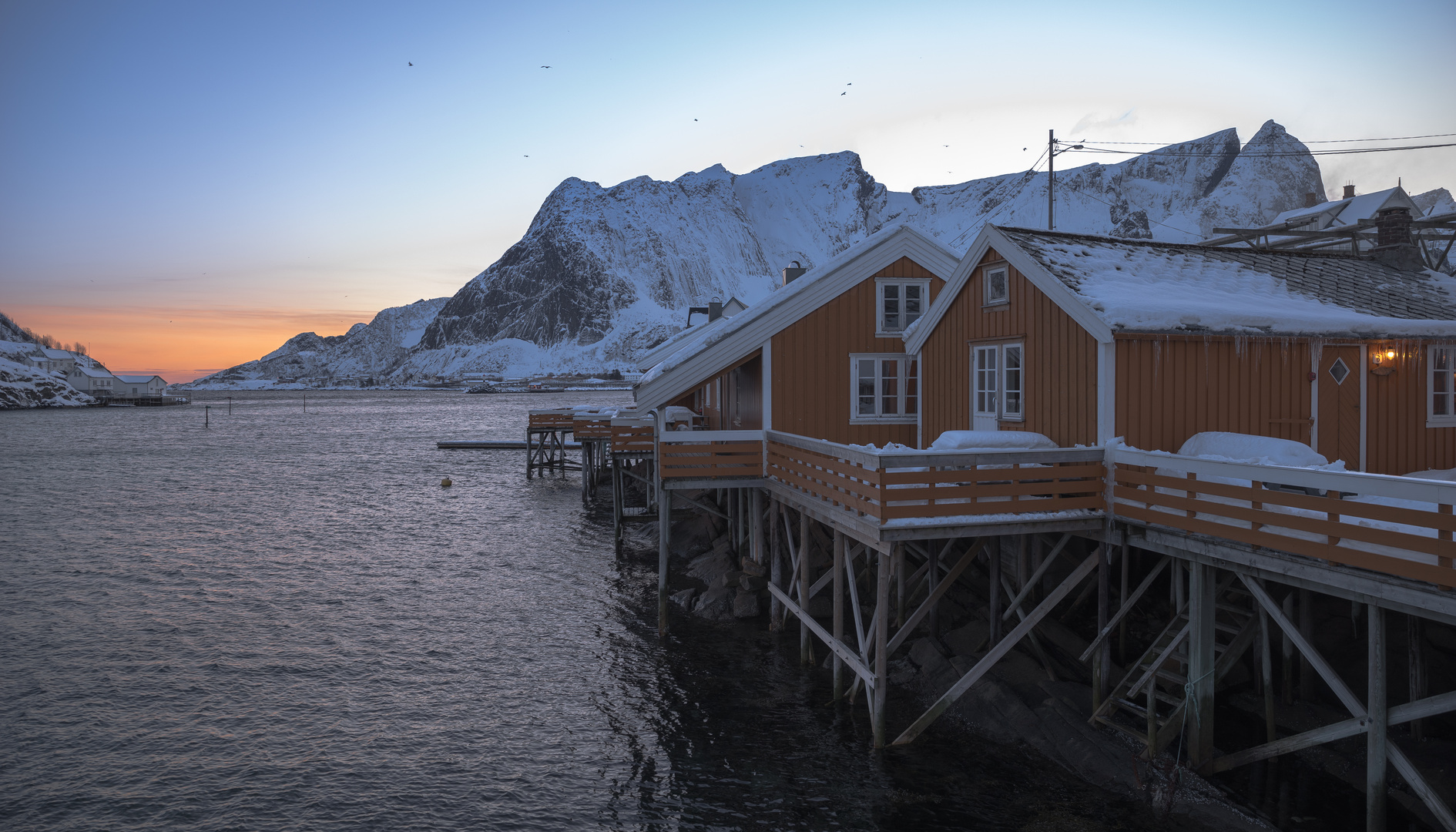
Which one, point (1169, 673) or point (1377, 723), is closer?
point (1377, 723)

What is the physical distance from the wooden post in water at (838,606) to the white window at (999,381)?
155 inches

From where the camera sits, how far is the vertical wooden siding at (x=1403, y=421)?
43.2 feet

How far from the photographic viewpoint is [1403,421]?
13281mm

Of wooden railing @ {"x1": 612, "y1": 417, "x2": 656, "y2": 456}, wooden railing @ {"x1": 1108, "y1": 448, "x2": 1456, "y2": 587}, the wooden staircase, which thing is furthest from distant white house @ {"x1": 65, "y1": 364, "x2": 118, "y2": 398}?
wooden railing @ {"x1": 1108, "y1": 448, "x2": 1456, "y2": 587}

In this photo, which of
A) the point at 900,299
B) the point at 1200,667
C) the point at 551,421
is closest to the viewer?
the point at 1200,667

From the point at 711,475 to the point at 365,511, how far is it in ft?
85.7

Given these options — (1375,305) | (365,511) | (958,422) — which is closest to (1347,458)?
(1375,305)

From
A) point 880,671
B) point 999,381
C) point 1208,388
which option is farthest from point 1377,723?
point 999,381

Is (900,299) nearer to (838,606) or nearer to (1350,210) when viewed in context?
(838,606)

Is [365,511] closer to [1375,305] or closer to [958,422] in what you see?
[958,422]

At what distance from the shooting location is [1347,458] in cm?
1313

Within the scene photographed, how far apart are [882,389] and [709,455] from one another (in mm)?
4985

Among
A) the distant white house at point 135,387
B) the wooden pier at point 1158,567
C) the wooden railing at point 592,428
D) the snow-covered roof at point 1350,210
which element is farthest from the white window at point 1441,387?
the distant white house at point 135,387

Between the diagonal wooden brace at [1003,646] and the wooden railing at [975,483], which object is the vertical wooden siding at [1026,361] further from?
the diagonal wooden brace at [1003,646]
